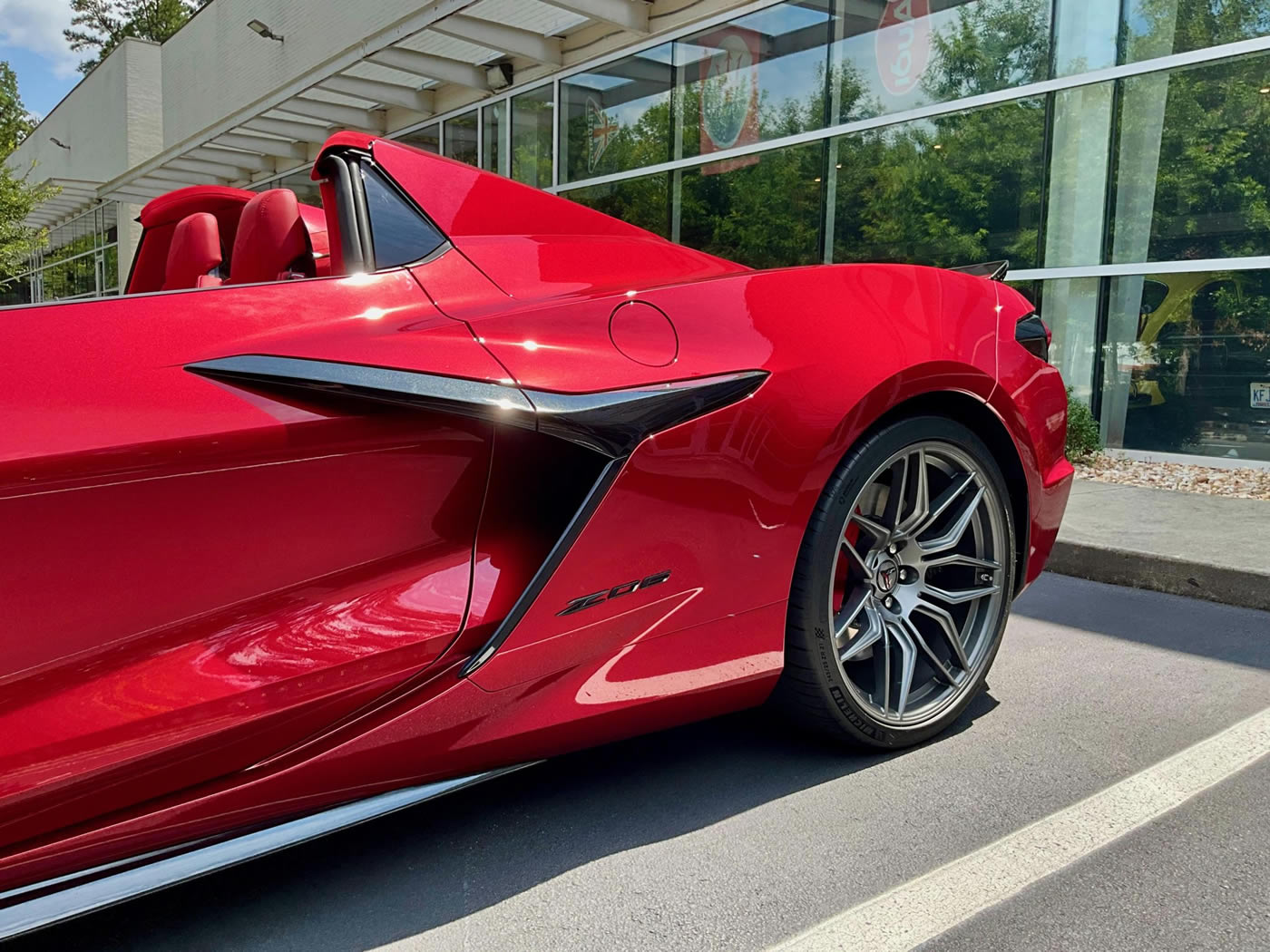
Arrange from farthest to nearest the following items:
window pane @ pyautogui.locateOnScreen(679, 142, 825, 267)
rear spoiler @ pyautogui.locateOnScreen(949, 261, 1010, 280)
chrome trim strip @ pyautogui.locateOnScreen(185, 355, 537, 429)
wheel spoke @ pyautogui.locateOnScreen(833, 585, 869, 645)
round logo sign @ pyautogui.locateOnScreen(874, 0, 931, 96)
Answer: window pane @ pyautogui.locateOnScreen(679, 142, 825, 267) → round logo sign @ pyautogui.locateOnScreen(874, 0, 931, 96) → rear spoiler @ pyautogui.locateOnScreen(949, 261, 1010, 280) → wheel spoke @ pyautogui.locateOnScreen(833, 585, 869, 645) → chrome trim strip @ pyautogui.locateOnScreen(185, 355, 537, 429)

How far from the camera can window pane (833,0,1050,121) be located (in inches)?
299

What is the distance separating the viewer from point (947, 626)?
2377 millimetres

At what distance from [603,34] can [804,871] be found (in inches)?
423

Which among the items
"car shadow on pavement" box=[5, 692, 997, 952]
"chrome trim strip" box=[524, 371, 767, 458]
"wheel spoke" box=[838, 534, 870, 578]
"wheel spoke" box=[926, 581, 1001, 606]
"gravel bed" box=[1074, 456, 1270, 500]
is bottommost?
"car shadow on pavement" box=[5, 692, 997, 952]

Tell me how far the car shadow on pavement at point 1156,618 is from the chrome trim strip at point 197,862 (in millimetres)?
2486

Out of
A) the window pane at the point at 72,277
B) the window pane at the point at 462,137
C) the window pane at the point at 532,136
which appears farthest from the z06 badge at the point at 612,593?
the window pane at the point at 72,277

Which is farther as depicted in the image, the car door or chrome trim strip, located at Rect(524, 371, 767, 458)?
chrome trim strip, located at Rect(524, 371, 767, 458)

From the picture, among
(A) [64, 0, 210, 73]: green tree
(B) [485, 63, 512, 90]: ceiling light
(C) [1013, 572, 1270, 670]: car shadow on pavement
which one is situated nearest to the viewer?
(C) [1013, 572, 1270, 670]: car shadow on pavement

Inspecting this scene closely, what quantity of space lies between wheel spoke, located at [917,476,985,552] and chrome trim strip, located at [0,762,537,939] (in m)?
1.18

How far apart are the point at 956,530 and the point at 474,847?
130cm

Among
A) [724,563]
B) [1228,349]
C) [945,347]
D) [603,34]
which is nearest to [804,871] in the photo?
[724,563]

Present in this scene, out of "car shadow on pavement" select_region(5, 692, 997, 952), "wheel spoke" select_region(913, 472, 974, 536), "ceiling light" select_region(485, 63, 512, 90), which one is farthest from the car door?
"ceiling light" select_region(485, 63, 512, 90)

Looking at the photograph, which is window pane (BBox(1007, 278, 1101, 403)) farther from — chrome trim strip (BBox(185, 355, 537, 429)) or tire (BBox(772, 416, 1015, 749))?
chrome trim strip (BBox(185, 355, 537, 429))

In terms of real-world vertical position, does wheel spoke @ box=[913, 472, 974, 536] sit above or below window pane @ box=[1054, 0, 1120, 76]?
below
